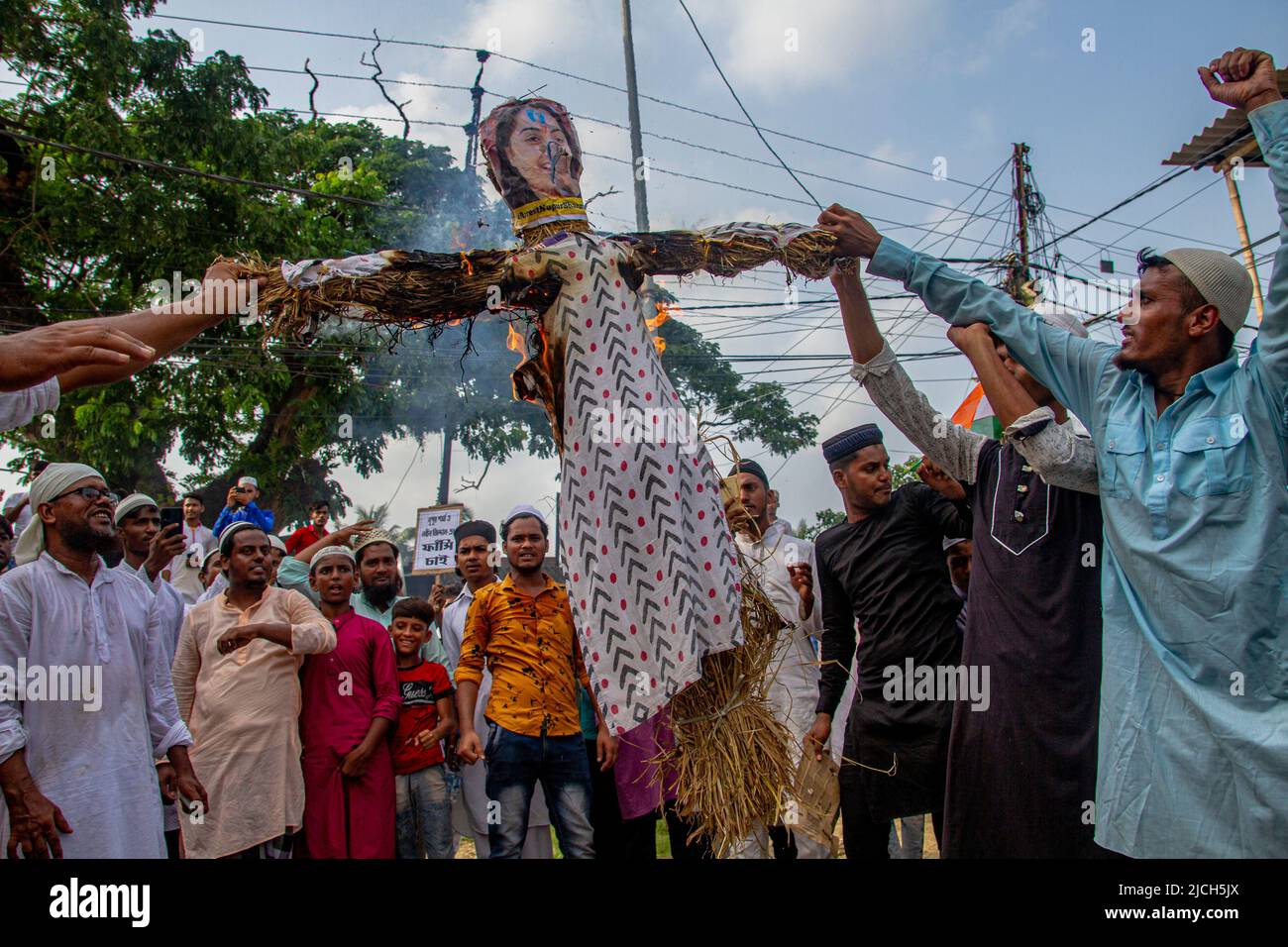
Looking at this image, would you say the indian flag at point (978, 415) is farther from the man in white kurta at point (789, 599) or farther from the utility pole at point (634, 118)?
the utility pole at point (634, 118)

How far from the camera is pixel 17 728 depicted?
360cm

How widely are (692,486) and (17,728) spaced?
2649mm

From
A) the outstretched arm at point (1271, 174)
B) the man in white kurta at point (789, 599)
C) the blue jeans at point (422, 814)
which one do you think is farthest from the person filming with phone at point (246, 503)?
the outstretched arm at point (1271, 174)

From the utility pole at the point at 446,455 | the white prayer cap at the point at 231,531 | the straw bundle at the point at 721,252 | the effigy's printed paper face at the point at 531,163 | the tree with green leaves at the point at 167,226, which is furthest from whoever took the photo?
the utility pole at the point at 446,455

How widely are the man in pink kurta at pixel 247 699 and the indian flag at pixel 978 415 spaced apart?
175 inches

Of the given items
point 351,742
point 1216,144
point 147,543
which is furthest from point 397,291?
point 1216,144

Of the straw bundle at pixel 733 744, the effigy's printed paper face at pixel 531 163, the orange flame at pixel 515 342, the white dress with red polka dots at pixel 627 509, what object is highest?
the effigy's printed paper face at pixel 531 163

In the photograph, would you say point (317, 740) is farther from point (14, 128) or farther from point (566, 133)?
point (14, 128)

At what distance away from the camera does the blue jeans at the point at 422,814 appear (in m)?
5.61

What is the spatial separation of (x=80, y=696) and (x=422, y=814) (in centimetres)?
232

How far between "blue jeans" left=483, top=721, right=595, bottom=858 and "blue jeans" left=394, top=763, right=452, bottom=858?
32.6 inches
